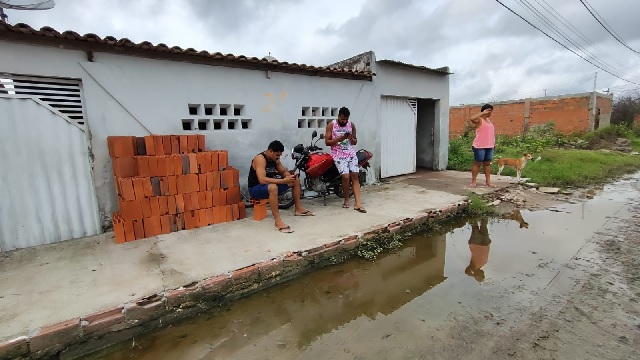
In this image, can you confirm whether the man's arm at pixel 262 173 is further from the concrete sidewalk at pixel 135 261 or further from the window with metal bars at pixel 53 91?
the window with metal bars at pixel 53 91

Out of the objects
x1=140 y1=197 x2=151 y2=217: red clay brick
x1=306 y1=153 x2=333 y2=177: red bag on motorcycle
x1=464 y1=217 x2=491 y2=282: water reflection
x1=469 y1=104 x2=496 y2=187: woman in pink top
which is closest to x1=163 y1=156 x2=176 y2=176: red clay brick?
x1=140 y1=197 x2=151 y2=217: red clay brick

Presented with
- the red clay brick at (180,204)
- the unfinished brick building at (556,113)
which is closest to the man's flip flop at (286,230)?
the red clay brick at (180,204)

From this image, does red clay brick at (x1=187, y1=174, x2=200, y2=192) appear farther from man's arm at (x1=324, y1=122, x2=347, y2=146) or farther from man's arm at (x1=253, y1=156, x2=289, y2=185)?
man's arm at (x1=324, y1=122, x2=347, y2=146)

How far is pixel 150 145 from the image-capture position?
432 cm

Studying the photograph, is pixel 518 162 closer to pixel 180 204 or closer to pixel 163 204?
pixel 180 204

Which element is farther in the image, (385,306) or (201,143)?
(201,143)

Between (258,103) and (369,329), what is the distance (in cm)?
434

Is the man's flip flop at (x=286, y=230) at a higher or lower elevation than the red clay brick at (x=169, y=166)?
lower

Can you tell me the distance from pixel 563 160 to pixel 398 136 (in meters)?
6.29

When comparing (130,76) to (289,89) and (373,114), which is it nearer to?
(289,89)

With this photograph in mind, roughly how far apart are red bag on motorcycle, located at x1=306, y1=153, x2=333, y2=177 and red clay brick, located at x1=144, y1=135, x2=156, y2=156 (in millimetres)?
2349

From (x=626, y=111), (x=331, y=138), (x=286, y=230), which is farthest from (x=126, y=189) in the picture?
(x=626, y=111)

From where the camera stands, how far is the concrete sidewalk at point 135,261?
2.66 meters

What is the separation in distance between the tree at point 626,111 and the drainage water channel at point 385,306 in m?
24.0
